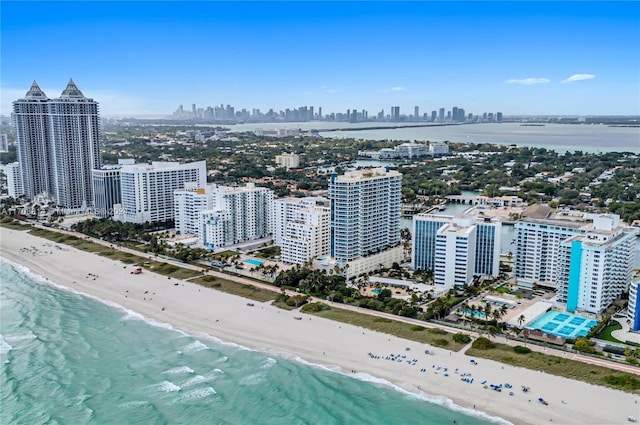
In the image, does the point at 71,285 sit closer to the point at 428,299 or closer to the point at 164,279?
the point at 164,279

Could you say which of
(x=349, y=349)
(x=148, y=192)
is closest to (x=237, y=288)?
(x=349, y=349)

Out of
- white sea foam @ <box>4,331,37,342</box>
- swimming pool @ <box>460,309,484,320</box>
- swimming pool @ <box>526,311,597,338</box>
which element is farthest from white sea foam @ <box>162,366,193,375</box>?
swimming pool @ <box>526,311,597,338</box>

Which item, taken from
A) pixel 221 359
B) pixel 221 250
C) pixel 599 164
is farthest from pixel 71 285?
pixel 599 164

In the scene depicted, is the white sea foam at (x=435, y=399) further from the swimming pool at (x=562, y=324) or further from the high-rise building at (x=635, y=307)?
the high-rise building at (x=635, y=307)

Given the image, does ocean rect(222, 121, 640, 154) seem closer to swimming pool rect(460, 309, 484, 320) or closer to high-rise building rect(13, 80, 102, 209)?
high-rise building rect(13, 80, 102, 209)

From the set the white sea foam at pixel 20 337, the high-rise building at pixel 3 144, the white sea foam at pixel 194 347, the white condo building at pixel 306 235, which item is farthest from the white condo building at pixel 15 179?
the white sea foam at pixel 194 347

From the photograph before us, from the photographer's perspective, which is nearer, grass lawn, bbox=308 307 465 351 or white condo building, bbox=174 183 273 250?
grass lawn, bbox=308 307 465 351

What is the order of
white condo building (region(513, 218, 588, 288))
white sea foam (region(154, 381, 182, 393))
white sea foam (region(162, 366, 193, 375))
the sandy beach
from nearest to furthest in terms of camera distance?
the sandy beach, white sea foam (region(154, 381, 182, 393)), white sea foam (region(162, 366, 193, 375)), white condo building (region(513, 218, 588, 288))
